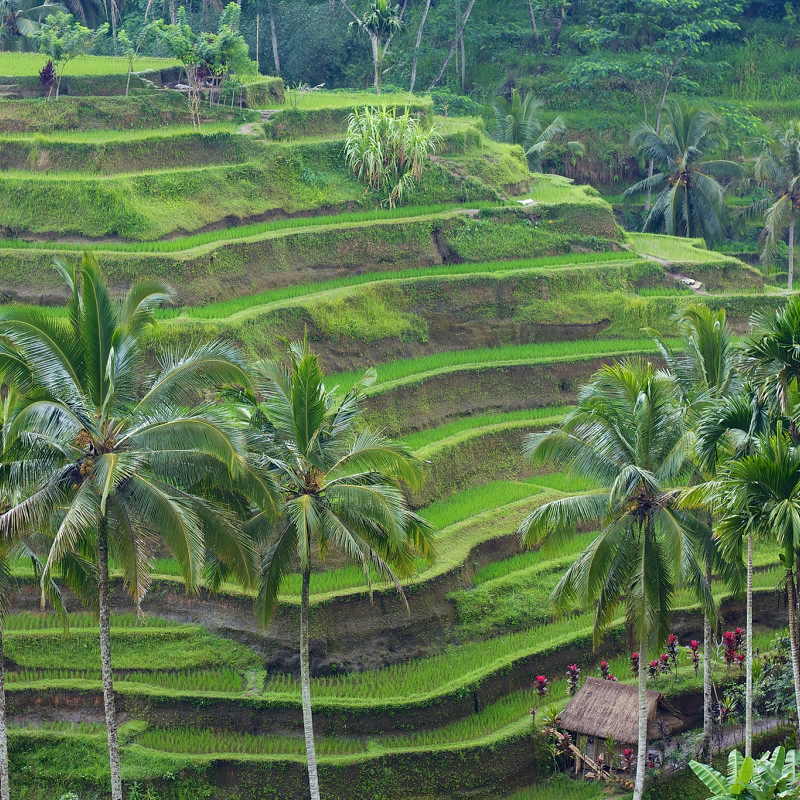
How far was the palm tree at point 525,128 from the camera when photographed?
40750mm

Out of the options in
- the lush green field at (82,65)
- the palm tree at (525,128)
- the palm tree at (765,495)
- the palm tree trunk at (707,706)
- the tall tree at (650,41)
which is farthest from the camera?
the tall tree at (650,41)

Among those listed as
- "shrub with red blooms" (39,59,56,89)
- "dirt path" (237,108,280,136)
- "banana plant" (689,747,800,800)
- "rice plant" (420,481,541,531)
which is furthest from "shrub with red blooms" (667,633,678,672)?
"shrub with red blooms" (39,59,56,89)

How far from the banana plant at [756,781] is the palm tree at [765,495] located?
8.75 ft

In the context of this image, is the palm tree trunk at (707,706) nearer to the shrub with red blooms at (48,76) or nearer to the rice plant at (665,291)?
the rice plant at (665,291)

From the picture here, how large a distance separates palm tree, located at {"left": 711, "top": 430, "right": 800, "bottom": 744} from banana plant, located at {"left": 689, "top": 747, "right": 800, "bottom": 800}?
2.67 meters

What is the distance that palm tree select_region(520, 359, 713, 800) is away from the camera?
1717 cm

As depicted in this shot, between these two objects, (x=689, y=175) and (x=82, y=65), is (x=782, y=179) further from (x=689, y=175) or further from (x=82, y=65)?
(x=82, y=65)

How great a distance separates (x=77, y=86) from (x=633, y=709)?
20400 mm

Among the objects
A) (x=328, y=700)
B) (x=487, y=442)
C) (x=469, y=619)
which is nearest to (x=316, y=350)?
(x=487, y=442)

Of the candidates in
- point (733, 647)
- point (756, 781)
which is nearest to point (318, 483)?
point (756, 781)

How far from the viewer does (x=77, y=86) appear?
3109cm

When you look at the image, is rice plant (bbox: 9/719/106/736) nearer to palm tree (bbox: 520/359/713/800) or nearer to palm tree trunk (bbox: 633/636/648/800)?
palm tree (bbox: 520/359/713/800)

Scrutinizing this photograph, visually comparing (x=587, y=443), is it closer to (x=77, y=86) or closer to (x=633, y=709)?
(x=633, y=709)

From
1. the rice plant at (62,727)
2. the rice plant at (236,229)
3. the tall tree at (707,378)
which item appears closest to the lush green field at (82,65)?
the rice plant at (236,229)
